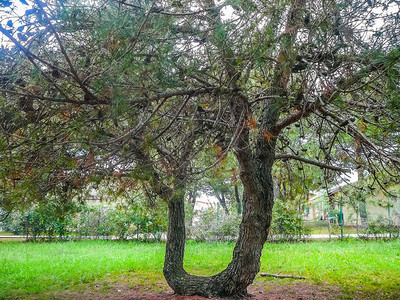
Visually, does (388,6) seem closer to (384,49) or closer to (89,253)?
(384,49)

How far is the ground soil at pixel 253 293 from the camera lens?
5.01m

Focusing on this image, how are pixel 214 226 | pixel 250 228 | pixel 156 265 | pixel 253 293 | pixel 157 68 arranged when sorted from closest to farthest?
pixel 157 68 < pixel 250 228 < pixel 253 293 < pixel 156 265 < pixel 214 226

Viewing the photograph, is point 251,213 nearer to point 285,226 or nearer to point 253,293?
point 253,293

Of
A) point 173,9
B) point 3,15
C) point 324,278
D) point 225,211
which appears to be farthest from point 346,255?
point 3,15

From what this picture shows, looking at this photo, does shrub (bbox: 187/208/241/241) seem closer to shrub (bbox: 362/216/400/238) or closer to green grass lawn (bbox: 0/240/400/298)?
green grass lawn (bbox: 0/240/400/298)

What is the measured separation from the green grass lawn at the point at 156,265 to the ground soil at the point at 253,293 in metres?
0.32

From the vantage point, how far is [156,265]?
7.67m

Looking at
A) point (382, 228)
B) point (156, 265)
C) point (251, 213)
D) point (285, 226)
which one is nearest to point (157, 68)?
point (251, 213)

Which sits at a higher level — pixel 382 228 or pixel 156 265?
pixel 382 228

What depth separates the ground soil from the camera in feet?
16.4

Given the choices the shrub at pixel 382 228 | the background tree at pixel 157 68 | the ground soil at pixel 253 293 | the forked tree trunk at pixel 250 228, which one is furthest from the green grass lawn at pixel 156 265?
the background tree at pixel 157 68

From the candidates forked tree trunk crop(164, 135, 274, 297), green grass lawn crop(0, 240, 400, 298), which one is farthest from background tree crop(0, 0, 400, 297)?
green grass lawn crop(0, 240, 400, 298)

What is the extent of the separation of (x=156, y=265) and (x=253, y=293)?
3.05 metres

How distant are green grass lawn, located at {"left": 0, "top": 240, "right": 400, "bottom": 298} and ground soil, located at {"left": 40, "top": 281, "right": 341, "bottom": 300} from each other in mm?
325
